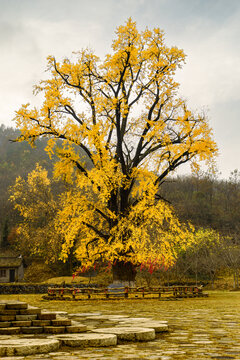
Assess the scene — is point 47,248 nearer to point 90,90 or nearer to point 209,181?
point 90,90

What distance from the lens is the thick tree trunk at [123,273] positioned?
1661cm

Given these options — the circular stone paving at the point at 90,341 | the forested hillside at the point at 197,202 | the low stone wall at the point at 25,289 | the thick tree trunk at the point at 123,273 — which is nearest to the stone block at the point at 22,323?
the circular stone paving at the point at 90,341

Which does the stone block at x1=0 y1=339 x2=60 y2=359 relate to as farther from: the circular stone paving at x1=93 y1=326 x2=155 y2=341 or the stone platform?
the circular stone paving at x1=93 y1=326 x2=155 y2=341

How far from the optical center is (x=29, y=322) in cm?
632

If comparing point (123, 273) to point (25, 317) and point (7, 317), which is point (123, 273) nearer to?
point (25, 317)

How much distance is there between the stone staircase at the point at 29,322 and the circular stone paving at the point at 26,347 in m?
1.31

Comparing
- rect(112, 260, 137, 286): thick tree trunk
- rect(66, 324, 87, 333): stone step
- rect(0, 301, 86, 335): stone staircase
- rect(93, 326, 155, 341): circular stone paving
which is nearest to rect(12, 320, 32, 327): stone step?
rect(0, 301, 86, 335): stone staircase

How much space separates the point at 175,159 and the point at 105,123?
3.59 m

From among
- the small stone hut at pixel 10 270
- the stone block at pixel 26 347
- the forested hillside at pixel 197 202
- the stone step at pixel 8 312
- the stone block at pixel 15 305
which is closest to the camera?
the stone block at pixel 26 347

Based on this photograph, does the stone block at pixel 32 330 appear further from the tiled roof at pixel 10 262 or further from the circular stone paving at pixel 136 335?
the tiled roof at pixel 10 262

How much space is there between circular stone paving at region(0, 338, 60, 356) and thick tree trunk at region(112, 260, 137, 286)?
1200cm

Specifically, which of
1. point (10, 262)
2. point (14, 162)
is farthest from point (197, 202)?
point (14, 162)

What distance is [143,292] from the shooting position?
687 inches

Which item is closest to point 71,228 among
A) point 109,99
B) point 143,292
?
point 143,292
